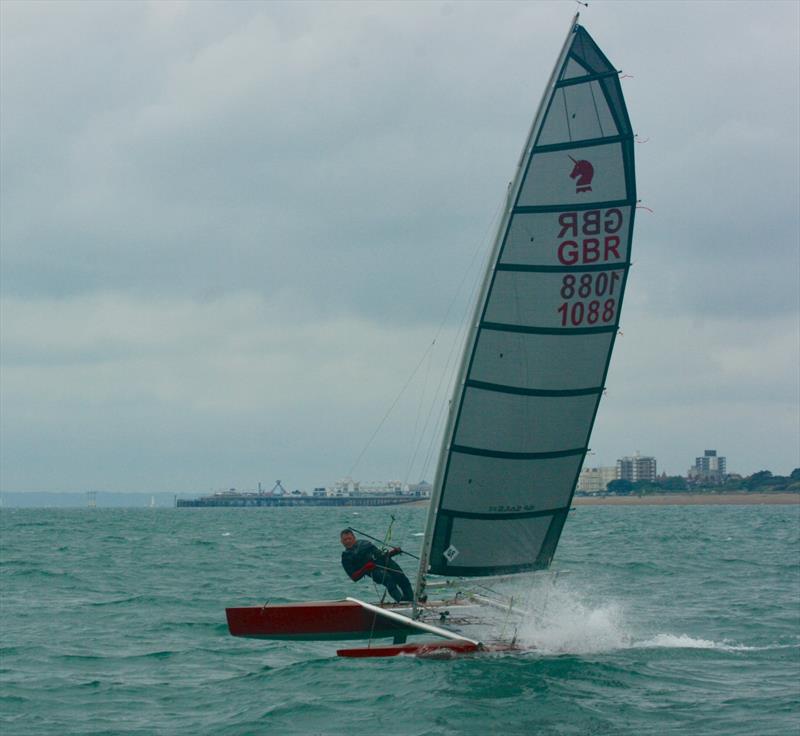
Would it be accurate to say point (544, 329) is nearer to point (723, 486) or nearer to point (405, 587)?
point (405, 587)

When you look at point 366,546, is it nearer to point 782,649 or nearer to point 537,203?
point 537,203

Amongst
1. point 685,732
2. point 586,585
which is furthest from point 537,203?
point 586,585

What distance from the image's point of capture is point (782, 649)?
1411cm

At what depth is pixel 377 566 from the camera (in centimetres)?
1327

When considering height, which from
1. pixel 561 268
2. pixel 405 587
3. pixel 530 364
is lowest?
pixel 405 587

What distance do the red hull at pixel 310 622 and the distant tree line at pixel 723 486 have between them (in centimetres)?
15396

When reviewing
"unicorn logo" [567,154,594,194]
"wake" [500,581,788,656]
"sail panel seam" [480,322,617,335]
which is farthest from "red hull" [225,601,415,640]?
"unicorn logo" [567,154,594,194]

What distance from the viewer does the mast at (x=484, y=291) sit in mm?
12156

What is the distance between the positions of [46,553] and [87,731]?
2711 cm

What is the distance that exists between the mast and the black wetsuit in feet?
1.58

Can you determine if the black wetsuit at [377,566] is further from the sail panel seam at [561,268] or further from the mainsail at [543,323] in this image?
the sail panel seam at [561,268]

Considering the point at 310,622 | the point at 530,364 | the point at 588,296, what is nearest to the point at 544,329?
the point at 530,364

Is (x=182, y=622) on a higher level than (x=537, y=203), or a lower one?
lower

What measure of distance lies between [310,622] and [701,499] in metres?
153
